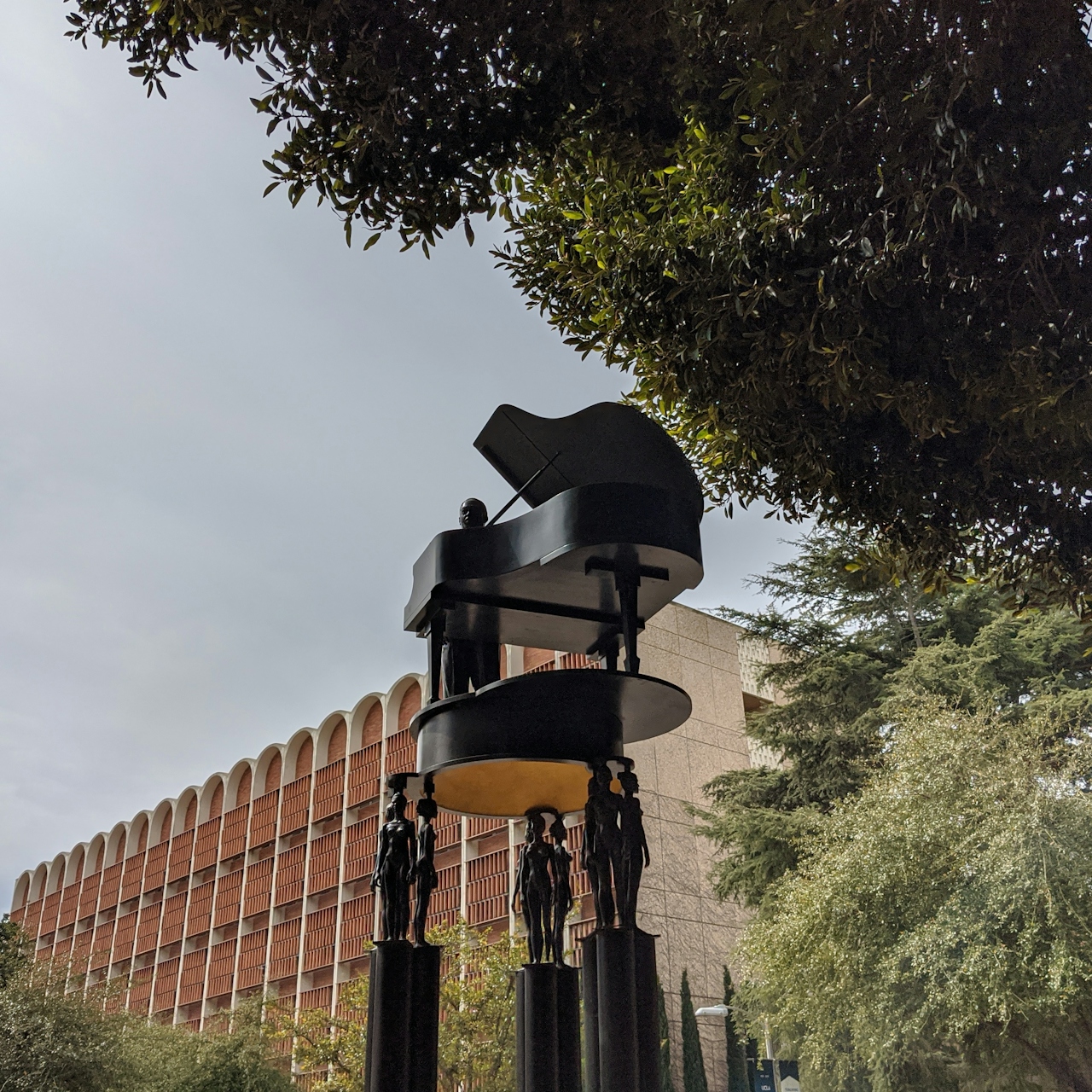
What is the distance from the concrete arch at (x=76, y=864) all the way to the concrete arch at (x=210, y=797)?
460 inches

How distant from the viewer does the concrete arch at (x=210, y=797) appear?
4288 centimetres

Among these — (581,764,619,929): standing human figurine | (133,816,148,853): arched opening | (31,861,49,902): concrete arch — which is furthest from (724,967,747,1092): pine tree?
(31,861,49,902): concrete arch

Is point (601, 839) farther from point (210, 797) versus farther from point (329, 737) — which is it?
point (210, 797)

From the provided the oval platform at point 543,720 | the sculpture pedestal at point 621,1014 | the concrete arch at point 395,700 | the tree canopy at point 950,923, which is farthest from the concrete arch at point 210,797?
the sculpture pedestal at point 621,1014

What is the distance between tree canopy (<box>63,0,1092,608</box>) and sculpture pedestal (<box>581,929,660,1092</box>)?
106 inches

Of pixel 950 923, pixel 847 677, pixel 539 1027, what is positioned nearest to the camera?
pixel 539 1027

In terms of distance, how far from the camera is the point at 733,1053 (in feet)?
91.6

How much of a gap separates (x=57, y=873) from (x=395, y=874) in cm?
5497

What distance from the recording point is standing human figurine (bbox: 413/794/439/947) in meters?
5.36

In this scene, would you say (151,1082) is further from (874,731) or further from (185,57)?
(185,57)

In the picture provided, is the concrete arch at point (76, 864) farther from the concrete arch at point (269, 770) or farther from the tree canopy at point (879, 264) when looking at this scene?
the tree canopy at point (879, 264)

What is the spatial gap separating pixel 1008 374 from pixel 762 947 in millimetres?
16950

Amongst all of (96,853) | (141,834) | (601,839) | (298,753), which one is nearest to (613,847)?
(601,839)

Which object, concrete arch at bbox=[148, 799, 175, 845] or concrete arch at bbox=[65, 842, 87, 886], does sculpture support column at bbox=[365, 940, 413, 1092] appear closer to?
concrete arch at bbox=[148, 799, 175, 845]
